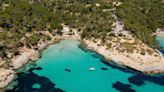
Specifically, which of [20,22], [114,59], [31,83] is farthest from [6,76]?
[114,59]

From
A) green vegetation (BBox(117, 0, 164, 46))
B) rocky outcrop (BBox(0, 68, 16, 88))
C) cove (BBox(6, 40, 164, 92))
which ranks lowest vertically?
cove (BBox(6, 40, 164, 92))

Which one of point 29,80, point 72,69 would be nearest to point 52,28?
point 72,69

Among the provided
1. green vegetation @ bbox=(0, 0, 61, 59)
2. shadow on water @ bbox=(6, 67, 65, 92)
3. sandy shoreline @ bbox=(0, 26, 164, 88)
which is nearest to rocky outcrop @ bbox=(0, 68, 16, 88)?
sandy shoreline @ bbox=(0, 26, 164, 88)

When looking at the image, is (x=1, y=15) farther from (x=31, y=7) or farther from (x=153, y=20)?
(x=153, y=20)

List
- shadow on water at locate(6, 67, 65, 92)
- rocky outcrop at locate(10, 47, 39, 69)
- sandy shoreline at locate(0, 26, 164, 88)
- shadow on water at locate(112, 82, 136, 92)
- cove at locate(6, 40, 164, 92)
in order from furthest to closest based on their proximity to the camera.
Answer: sandy shoreline at locate(0, 26, 164, 88)
rocky outcrop at locate(10, 47, 39, 69)
shadow on water at locate(112, 82, 136, 92)
cove at locate(6, 40, 164, 92)
shadow on water at locate(6, 67, 65, 92)

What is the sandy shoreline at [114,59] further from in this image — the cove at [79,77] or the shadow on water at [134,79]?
the cove at [79,77]

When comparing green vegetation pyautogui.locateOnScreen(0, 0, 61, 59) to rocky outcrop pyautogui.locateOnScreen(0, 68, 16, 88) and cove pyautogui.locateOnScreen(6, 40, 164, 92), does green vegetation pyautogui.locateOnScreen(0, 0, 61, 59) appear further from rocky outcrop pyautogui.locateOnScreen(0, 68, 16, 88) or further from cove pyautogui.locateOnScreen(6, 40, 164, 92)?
cove pyautogui.locateOnScreen(6, 40, 164, 92)
